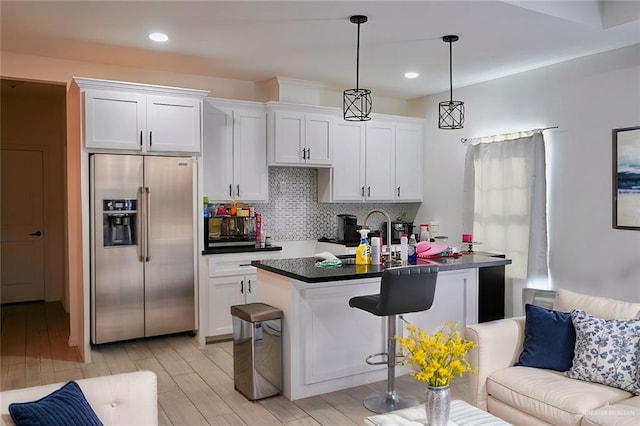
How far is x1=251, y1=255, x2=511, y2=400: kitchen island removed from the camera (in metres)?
3.56

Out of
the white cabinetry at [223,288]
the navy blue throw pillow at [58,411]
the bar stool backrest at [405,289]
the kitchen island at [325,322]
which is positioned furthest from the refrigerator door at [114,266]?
the navy blue throw pillow at [58,411]

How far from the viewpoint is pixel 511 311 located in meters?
5.32

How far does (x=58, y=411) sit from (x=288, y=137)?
4144mm

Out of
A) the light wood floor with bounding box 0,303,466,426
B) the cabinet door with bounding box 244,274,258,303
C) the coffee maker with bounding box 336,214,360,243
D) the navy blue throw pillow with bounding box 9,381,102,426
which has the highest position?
the coffee maker with bounding box 336,214,360,243

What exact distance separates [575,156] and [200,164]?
3529 mm

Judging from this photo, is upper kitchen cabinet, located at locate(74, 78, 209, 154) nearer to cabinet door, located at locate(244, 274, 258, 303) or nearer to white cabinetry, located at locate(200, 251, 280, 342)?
white cabinetry, located at locate(200, 251, 280, 342)

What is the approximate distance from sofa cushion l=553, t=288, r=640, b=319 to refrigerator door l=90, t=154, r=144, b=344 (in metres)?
3.52

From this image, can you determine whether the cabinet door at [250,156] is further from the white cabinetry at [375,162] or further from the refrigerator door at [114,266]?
the refrigerator door at [114,266]

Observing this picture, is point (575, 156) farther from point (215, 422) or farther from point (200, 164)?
point (215, 422)

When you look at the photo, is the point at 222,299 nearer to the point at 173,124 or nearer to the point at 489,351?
the point at 173,124

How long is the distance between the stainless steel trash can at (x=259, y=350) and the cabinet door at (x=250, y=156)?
6.65 feet

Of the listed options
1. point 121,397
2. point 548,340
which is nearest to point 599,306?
point 548,340

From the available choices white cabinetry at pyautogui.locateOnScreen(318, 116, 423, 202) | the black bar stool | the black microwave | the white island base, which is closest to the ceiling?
white cabinetry at pyautogui.locateOnScreen(318, 116, 423, 202)

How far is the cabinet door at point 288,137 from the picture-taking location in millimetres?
5512
